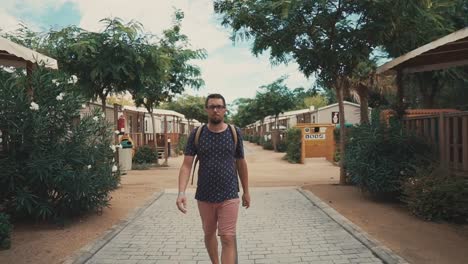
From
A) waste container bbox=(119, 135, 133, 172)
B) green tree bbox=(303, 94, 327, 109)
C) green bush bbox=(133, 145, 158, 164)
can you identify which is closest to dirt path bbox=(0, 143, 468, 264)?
waste container bbox=(119, 135, 133, 172)

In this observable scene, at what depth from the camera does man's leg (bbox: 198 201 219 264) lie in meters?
4.12

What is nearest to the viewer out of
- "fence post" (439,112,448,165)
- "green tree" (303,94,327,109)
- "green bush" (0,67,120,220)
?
"green bush" (0,67,120,220)

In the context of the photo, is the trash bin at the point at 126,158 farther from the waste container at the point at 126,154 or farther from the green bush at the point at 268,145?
the green bush at the point at 268,145

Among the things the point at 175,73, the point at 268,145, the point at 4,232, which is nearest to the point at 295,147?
the point at 175,73

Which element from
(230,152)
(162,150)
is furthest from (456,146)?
(162,150)

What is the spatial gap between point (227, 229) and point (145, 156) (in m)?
15.9

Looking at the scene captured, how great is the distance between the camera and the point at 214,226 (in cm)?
420

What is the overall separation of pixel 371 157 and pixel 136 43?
7530mm

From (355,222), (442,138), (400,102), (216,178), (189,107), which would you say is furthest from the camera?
(189,107)

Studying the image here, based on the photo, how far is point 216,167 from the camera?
160 inches

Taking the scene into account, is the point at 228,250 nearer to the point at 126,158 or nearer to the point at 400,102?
the point at 400,102

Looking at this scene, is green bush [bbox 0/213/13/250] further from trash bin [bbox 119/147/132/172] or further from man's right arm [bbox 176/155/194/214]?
trash bin [bbox 119/147/132/172]

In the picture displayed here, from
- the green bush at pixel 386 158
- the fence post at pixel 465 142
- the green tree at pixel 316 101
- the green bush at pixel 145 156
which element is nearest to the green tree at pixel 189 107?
the green tree at pixel 316 101

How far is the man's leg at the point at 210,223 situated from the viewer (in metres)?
4.12
